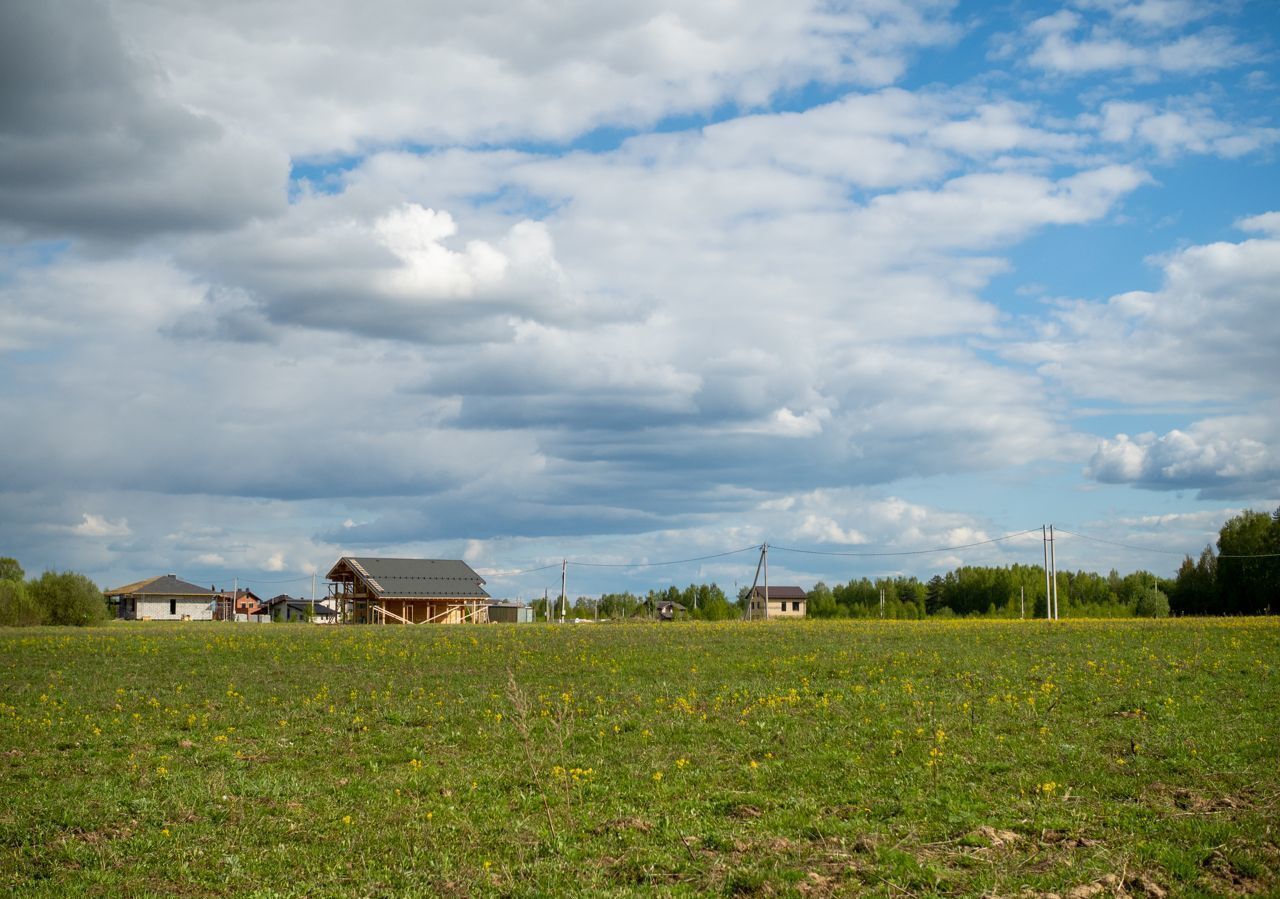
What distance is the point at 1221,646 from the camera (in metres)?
33.8

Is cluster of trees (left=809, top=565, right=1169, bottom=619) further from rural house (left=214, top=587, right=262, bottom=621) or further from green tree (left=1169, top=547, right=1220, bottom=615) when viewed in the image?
rural house (left=214, top=587, right=262, bottom=621)

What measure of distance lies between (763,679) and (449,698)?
8665 millimetres

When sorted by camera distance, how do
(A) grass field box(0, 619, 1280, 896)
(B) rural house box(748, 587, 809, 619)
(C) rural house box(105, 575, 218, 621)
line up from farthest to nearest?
(B) rural house box(748, 587, 809, 619)
(C) rural house box(105, 575, 218, 621)
(A) grass field box(0, 619, 1280, 896)

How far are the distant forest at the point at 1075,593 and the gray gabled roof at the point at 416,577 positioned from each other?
15.0 meters

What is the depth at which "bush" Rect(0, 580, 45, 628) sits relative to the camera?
61.1 metres

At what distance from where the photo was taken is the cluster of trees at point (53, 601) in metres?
62.0

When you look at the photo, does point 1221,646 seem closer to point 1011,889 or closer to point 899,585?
point 1011,889

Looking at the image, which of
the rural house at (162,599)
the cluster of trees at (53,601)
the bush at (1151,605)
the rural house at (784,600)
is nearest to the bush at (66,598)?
the cluster of trees at (53,601)

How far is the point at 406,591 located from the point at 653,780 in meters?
78.9

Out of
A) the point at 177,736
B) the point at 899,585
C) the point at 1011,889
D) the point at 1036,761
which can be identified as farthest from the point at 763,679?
the point at 899,585

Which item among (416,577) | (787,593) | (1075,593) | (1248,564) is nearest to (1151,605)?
(1248,564)

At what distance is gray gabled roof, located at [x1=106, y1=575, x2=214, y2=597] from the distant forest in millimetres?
46103

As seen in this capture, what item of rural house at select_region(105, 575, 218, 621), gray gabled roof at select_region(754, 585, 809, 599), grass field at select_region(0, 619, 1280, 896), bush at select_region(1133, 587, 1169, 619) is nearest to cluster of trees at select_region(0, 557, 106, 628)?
grass field at select_region(0, 619, 1280, 896)

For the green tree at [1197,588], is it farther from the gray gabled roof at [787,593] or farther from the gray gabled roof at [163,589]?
the gray gabled roof at [163,589]
